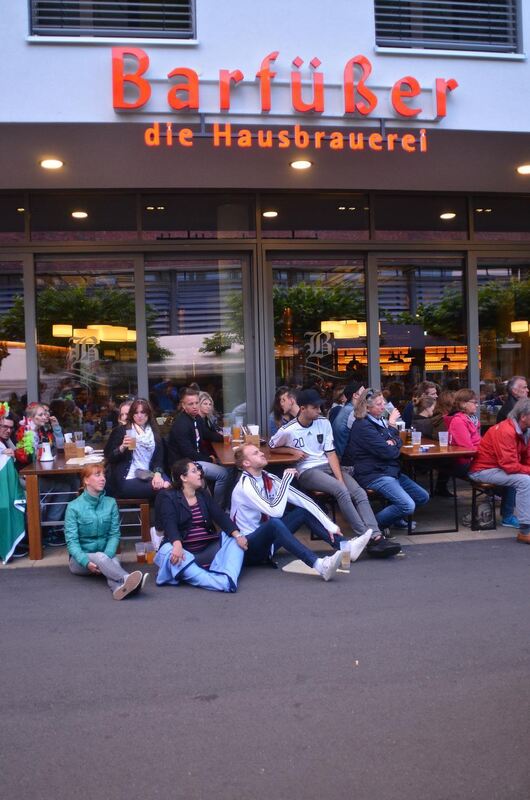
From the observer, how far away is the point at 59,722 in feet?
12.1

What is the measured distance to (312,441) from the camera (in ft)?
24.2

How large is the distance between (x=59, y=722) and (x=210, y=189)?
759cm

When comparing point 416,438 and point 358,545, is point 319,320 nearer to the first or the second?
point 416,438

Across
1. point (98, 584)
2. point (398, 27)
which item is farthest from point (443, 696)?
point (398, 27)

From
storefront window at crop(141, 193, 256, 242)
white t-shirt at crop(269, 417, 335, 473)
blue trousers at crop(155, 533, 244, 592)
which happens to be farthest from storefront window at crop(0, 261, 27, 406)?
blue trousers at crop(155, 533, 244, 592)

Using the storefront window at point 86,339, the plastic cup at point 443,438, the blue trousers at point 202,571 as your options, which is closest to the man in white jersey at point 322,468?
the plastic cup at point 443,438

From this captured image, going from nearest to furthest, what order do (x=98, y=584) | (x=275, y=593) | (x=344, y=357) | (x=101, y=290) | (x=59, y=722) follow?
(x=59, y=722)
(x=275, y=593)
(x=98, y=584)
(x=101, y=290)
(x=344, y=357)

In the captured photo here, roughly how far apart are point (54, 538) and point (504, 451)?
4884 mm

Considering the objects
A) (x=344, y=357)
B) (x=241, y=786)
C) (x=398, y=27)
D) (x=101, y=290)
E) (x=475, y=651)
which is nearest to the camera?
(x=241, y=786)

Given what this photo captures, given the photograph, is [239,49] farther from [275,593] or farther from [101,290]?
[275,593]

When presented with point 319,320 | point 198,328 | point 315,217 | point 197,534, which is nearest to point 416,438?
point 197,534

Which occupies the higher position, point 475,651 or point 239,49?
point 239,49

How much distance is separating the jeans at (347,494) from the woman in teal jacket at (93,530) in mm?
2030

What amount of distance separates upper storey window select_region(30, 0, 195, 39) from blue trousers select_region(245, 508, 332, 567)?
5.05m
